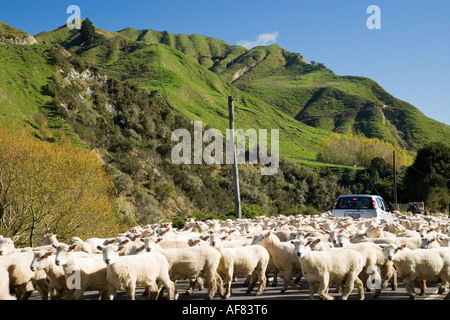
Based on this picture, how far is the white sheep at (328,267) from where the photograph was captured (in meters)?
9.11

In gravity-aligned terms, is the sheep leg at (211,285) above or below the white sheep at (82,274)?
below

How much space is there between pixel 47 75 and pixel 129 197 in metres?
21.9

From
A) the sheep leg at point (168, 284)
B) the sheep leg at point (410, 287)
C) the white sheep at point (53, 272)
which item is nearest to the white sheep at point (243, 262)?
the sheep leg at point (168, 284)

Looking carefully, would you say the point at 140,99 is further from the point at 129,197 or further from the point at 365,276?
the point at 365,276

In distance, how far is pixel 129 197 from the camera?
148 feet

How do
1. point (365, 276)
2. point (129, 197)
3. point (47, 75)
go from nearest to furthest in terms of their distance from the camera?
1. point (365, 276)
2. point (129, 197)
3. point (47, 75)

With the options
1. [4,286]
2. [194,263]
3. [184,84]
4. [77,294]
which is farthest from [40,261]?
[184,84]

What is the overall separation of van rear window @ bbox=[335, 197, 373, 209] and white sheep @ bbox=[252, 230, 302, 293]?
33.6 feet

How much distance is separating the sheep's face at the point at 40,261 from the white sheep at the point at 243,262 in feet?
12.1

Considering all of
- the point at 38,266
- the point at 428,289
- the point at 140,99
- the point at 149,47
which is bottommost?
the point at 428,289

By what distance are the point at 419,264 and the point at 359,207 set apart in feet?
38.2

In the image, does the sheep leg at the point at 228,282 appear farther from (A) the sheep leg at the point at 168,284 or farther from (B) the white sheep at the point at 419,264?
(B) the white sheep at the point at 419,264

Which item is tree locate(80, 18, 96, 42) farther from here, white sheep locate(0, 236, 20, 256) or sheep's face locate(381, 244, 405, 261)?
sheep's face locate(381, 244, 405, 261)
